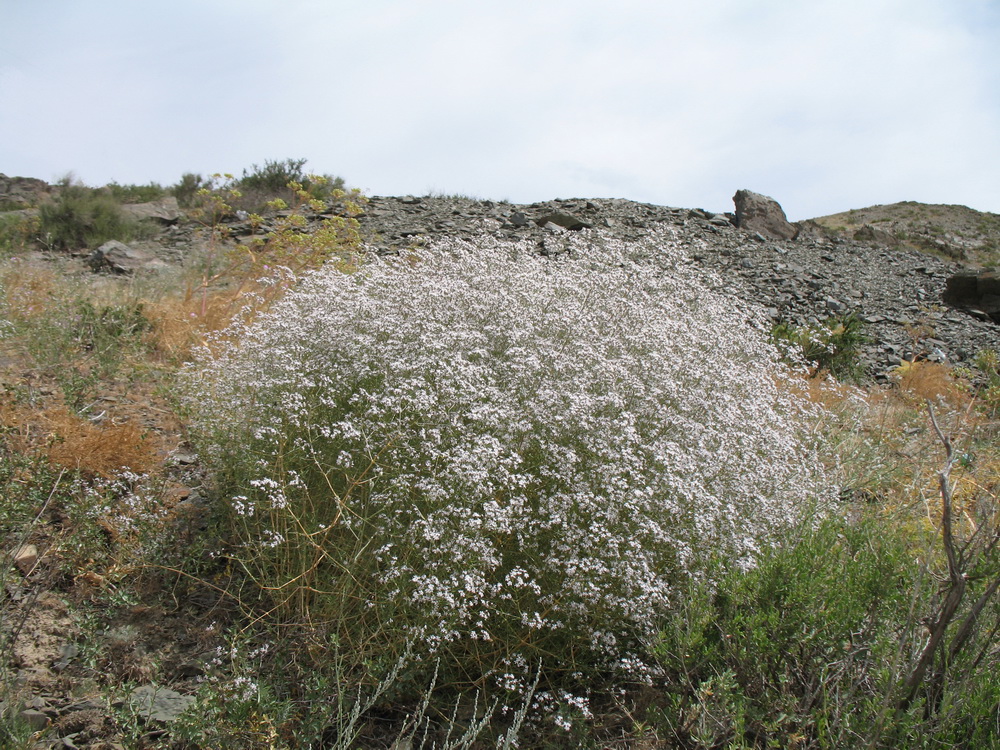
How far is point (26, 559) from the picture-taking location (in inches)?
140

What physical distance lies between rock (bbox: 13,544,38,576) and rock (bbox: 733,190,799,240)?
16.1 meters

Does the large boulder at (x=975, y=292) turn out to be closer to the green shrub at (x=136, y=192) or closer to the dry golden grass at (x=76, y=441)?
the dry golden grass at (x=76, y=441)

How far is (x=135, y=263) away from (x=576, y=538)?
456 inches

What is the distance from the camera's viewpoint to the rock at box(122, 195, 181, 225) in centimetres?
1630

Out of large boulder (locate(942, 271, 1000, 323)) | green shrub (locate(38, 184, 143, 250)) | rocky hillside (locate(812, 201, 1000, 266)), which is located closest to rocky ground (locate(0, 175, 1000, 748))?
large boulder (locate(942, 271, 1000, 323))

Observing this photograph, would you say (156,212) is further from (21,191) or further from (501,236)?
(501,236)

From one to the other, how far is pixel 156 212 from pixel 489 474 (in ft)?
55.1

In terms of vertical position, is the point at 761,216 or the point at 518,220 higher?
the point at 761,216

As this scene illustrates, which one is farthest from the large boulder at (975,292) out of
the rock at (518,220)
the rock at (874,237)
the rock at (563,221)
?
the rock at (518,220)

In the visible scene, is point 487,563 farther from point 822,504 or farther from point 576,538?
point 822,504

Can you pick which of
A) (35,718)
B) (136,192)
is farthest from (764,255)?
(136,192)

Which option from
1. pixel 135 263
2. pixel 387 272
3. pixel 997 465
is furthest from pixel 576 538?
pixel 135 263

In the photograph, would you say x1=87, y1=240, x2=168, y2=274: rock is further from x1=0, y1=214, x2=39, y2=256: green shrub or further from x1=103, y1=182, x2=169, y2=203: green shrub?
x1=103, y1=182, x2=169, y2=203: green shrub

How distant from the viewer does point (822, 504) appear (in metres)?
4.00
